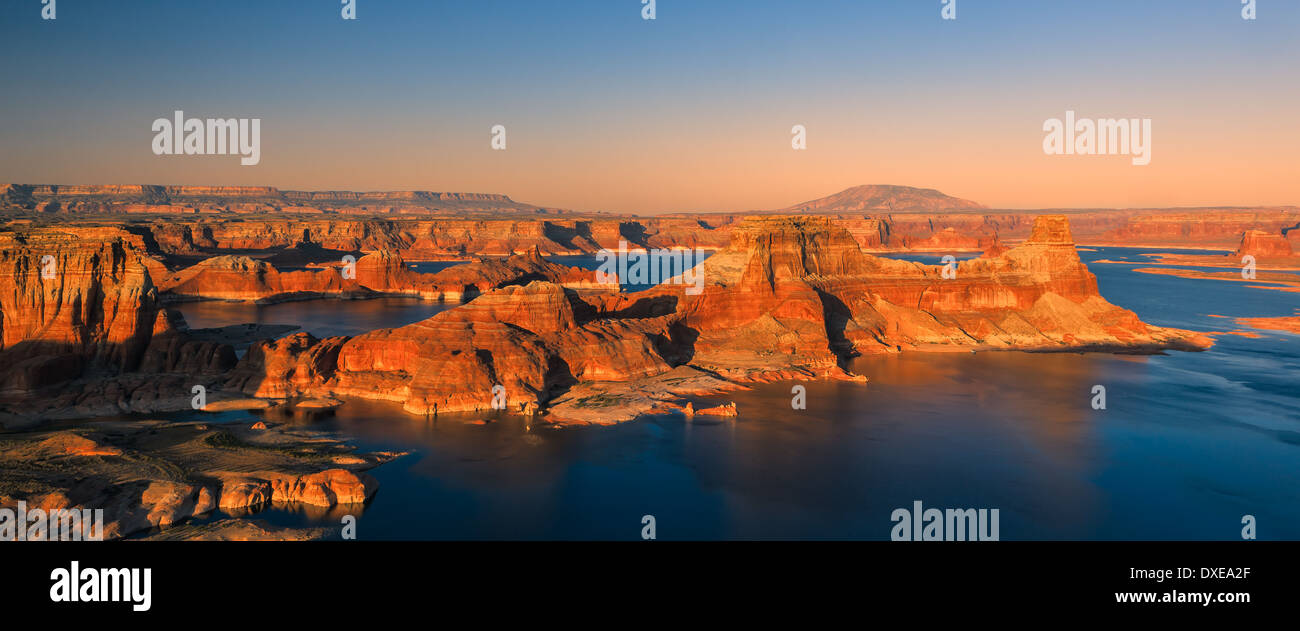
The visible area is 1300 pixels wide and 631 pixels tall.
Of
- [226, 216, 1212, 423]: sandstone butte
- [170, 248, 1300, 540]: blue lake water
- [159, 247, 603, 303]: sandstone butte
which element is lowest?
[170, 248, 1300, 540]: blue lake water

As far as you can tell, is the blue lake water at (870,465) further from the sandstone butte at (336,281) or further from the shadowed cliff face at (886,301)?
the sandstone butte at (336,281)

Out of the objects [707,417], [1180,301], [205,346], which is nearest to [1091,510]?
[707,417]

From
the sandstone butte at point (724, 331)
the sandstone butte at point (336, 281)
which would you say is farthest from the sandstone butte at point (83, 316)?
the sandstone butte at point (336, 281)

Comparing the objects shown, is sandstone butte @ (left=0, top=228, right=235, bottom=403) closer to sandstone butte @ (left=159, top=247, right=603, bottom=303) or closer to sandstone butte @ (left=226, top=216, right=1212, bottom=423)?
sandstone butte @ (left=226, top=216, right=1212, bottom=423)

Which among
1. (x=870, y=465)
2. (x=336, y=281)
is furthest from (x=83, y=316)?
(x=336, y=281)

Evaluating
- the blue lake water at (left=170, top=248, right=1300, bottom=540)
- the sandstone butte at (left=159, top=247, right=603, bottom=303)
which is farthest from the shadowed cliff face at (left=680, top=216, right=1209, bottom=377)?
the sandstone butte at (left=159, top=247, right=603, bottom=303)

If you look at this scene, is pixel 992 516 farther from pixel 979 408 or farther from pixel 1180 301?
pixel 1180 301

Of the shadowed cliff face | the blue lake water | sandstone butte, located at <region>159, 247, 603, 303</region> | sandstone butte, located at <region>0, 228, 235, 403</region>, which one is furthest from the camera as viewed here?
sandstone butte, located at <region>159, 247, 603, 303</region>
